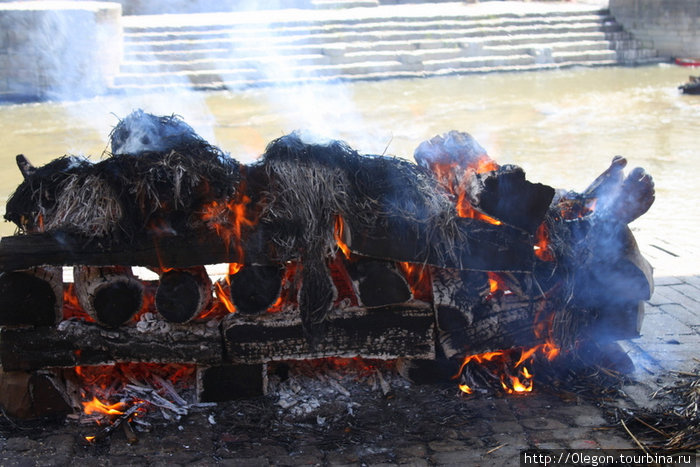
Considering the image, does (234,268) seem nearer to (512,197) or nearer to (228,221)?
(228,221)

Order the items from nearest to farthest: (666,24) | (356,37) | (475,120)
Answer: (475,120) → (356,37) → (666,24)

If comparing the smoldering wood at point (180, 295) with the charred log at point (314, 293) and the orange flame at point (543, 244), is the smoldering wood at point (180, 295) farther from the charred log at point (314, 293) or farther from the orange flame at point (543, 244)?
the orange flame at point (543, 244)

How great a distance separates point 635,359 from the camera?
430 cm

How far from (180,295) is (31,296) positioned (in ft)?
2.49

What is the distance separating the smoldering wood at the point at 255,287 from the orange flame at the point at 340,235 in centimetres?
33

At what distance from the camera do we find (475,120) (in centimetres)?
1277

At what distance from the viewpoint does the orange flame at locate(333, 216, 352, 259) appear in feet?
11.7

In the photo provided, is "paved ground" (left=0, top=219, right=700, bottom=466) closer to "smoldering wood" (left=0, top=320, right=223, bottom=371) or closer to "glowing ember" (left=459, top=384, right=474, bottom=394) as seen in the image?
"glowing ember" (left=459, top=384, right=474, bottom=394)

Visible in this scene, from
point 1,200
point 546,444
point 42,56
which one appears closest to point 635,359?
point 546,444

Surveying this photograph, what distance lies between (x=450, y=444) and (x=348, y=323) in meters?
0.81

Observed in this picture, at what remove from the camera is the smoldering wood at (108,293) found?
3.56m

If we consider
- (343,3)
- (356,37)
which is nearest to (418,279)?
(356,37)

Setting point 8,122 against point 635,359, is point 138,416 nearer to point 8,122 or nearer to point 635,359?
point 635,359

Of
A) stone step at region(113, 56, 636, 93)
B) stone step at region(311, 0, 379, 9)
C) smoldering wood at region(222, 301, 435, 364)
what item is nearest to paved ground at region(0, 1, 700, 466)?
smoldering wood at region(222, 301, 435, 364)
